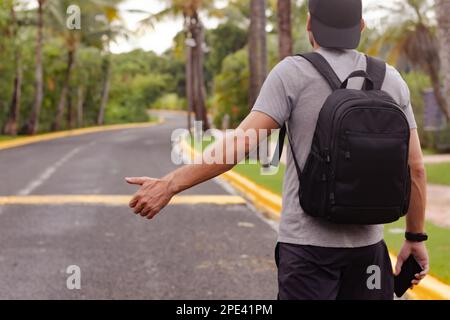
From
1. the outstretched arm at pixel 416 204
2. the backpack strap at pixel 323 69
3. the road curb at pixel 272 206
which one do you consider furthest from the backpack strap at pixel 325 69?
the road curb at pixel 272 206

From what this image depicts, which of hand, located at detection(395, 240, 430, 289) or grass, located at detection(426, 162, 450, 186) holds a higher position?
hand, located at detection(395, 240, 430, 289)

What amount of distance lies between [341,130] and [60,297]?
376 cm

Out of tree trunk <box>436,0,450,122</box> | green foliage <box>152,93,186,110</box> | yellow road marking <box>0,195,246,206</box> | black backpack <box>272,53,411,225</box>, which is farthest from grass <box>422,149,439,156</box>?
green foliage <box>152,93,186,110</box>

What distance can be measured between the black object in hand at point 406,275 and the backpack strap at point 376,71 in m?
0.77

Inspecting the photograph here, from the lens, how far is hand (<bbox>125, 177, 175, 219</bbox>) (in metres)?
2.36

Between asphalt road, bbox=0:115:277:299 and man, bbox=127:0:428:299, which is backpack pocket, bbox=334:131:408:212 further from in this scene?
asphalt road, bbox=0:115:277:299

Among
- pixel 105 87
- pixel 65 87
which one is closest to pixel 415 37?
pixel 65 87

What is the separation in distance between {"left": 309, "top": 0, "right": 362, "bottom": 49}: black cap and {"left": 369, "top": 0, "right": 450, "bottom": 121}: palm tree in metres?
19.6

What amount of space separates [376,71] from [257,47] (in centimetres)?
1552

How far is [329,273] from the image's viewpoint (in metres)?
2.44

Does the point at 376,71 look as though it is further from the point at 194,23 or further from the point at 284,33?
the point at 194,23

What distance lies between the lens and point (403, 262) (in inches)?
110

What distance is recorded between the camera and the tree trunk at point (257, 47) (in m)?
17.4
